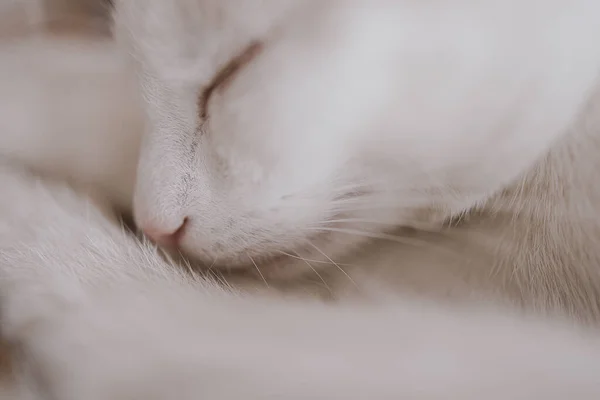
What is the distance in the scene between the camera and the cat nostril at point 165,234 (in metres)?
0.55

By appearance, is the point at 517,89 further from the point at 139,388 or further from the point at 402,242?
the point at 139,388

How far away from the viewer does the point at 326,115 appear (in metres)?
0.50

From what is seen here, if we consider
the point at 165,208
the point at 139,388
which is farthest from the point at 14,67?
the point at 139,388

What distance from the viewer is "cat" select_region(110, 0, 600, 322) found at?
0.49 m

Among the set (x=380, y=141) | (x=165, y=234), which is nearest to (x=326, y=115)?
(x=380, y=141)

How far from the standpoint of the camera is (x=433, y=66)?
50 cm

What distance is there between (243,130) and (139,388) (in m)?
0.20

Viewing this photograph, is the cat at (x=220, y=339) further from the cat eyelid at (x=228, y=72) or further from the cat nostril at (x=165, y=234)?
the cat eyelid at (x=228, y=72)

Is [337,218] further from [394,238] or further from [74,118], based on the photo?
[74,118]

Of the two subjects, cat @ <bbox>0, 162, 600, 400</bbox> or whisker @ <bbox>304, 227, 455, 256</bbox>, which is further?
whisker @ <bbox>304, 227, 455, 256</bbox>

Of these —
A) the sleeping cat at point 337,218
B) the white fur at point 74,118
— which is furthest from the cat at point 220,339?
the white fur at point 74,118

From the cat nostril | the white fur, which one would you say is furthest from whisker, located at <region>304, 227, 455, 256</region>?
the white fur

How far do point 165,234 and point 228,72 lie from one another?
5.6 inches

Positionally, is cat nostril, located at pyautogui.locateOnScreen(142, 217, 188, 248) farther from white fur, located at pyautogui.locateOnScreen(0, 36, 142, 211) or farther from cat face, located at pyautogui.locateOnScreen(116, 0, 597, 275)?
white fur, located at pyautogui.locateOnScreen(0, 36, 142, 211)
